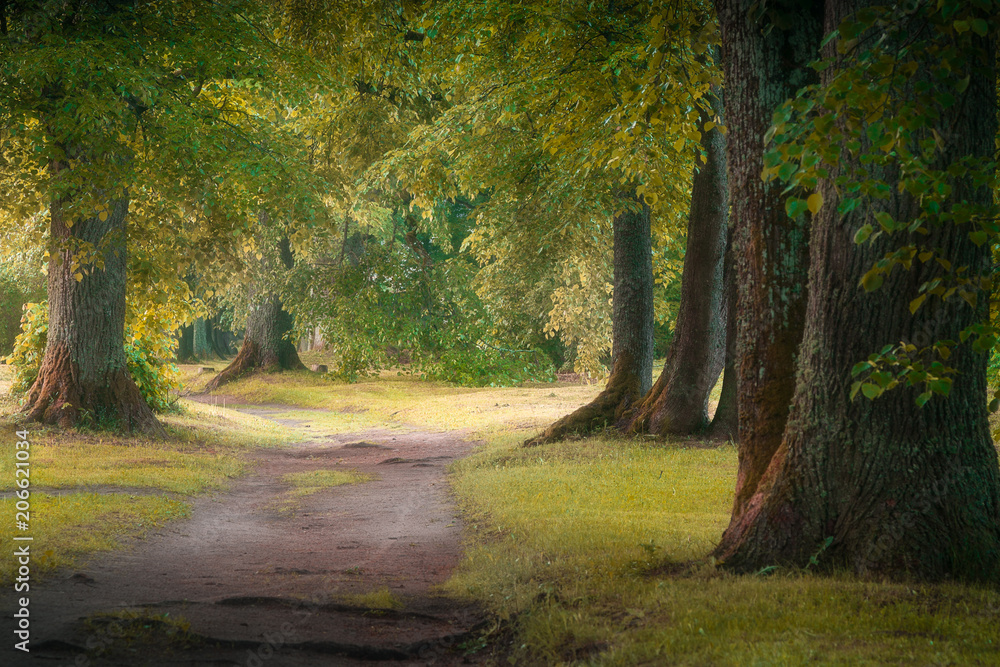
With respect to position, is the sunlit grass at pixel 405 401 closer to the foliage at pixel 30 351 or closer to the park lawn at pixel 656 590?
the foliage at pixel 30 351

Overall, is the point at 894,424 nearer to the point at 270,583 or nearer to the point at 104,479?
the point at 270,583

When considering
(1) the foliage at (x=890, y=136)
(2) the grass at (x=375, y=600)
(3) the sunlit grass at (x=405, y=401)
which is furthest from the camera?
(3) the sunlit grass at (x=405, y=401)

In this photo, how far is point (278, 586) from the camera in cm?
610

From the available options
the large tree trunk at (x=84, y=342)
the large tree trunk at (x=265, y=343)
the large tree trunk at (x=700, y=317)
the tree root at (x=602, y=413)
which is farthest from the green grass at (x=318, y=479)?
the large tree trunk at (x=265, y=343)

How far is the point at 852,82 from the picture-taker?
146 inches

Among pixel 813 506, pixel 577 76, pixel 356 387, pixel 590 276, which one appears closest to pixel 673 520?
pixel 813 506

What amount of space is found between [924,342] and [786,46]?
2.21 m

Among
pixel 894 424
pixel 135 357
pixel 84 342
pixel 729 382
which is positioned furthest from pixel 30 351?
pixel 894 424

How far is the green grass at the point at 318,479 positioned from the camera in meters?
11.4

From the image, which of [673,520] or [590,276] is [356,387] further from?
[673,520]

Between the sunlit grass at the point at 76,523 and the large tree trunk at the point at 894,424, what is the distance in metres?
5.32

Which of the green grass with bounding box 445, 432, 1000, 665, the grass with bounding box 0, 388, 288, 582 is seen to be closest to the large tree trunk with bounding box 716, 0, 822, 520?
the green grass with bounding box 445, 432, 1000, 665

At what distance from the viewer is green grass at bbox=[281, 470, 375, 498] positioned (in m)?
11.4

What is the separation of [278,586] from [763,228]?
14.0ft
